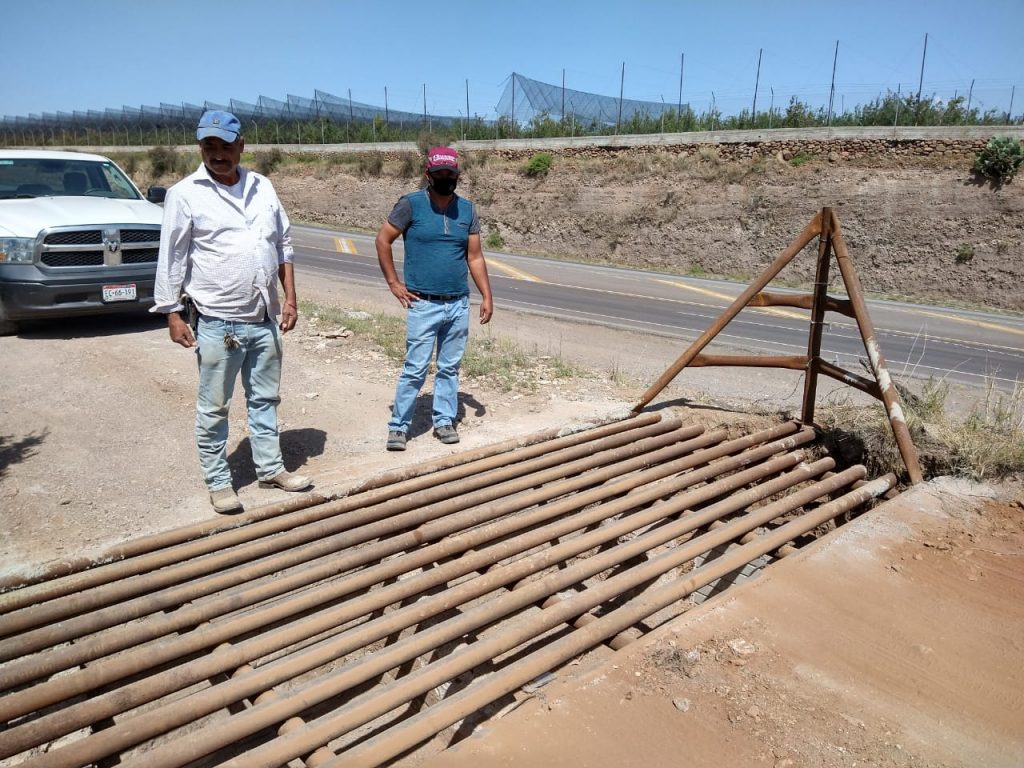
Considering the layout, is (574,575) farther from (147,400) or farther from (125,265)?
(125,265)

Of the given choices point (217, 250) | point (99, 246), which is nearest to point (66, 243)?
point (99, 246)

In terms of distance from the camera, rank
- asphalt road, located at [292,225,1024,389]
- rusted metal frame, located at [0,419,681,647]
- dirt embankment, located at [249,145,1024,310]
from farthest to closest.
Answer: dirt embankment, located at [249,145,1024,310]
asphalt road, located at [292,225,1024,389]
rusted metal frame, located at [0,419,681,647]

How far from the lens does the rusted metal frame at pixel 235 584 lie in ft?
8.21

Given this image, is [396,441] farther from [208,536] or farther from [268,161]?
[268,161]

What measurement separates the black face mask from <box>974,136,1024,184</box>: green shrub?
20.8m

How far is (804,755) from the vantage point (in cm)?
210

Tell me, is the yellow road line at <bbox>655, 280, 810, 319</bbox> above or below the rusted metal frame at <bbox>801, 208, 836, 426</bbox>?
below

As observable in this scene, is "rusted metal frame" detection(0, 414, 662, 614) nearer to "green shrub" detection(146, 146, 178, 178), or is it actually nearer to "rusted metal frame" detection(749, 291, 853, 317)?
"rusted metal frame" detection(749, 291, 853, 317)

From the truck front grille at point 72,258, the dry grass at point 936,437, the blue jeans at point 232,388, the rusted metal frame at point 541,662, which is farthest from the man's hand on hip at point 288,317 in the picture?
the truck front grille at point 72,258

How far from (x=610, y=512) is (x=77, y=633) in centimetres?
232

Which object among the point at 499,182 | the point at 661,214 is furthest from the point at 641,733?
the point at 499,182

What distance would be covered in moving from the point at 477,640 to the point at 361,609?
451mm

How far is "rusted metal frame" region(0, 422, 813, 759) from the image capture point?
7.25ft

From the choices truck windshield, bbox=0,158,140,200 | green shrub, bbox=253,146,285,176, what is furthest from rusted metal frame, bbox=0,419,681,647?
green shrub, bbox=253,146,285,176
